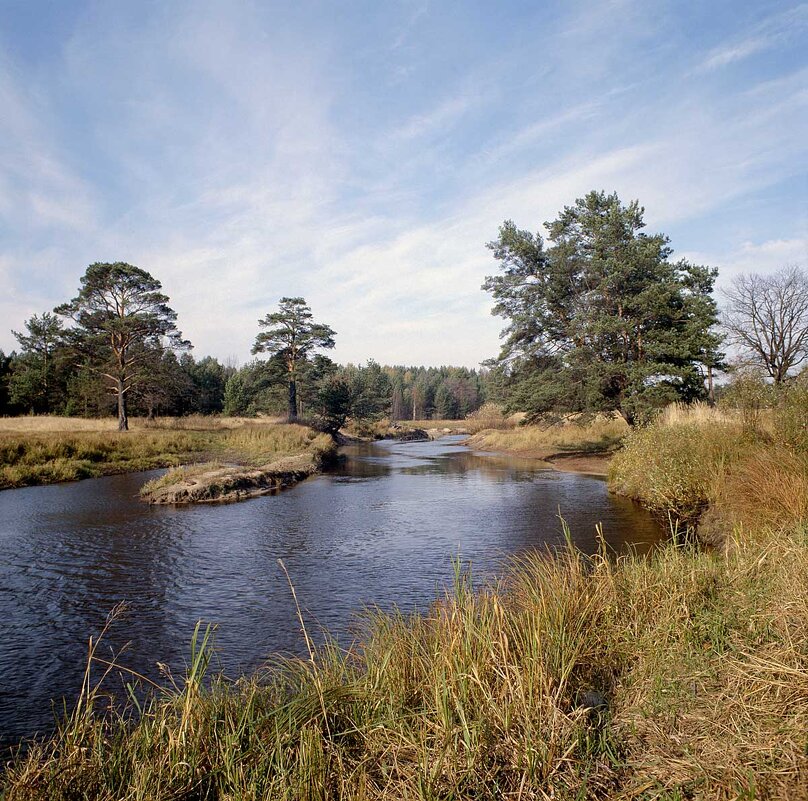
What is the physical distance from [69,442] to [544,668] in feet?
86.8

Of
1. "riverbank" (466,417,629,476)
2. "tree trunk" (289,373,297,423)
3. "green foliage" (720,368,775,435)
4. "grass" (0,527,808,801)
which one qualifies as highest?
"tree trunk" (289,373,297,423)

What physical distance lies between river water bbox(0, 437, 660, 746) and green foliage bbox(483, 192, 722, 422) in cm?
794

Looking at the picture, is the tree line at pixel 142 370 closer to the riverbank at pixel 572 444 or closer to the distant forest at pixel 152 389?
the distant forest at pixel 152 389

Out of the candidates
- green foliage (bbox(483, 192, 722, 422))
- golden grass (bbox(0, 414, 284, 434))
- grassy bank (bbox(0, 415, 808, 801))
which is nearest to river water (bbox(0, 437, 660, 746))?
grassy bank (bbox(0, 415, 808, 801))

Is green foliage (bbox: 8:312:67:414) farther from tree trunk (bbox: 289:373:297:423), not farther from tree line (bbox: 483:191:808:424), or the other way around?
tree line (bbox: 483:191:808:424)

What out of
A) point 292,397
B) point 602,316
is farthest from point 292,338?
point 602,316

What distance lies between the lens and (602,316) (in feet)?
84.5

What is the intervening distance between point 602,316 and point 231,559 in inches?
834

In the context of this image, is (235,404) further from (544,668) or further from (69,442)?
(544,668)

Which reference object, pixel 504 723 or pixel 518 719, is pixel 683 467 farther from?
pixel 504 723

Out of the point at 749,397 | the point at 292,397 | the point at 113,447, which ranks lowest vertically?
the point at 113,447

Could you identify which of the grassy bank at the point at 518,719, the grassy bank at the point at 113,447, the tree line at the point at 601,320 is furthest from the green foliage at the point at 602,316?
the grassy bank at the point at 518,719

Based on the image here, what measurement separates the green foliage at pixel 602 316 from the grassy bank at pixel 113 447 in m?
14.4

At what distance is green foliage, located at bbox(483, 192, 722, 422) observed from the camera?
2489 centimetres
